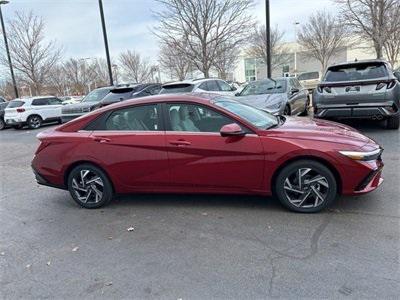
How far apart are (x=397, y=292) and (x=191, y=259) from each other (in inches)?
67.6

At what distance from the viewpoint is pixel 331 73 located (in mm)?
8188

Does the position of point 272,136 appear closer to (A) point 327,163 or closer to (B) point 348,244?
(A) point 327,163

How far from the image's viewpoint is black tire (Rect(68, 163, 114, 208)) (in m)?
4.77

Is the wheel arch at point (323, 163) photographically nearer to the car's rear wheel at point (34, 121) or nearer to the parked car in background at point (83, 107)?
the parked car in background at point (83, 107)

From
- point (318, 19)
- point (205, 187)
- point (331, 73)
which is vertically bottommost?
point (205, 187)

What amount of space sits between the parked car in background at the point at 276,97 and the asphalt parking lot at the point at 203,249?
13.4 feet

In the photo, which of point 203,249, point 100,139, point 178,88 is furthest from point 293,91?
point 203,249

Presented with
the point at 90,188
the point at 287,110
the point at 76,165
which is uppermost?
the point at 287,110

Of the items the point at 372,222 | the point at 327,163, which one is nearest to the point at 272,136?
the point at 327,163

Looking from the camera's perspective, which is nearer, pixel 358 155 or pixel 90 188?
pixel 358 155

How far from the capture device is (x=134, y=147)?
14.9 feet

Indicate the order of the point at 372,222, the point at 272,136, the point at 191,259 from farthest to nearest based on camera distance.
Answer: the point at 272,136 → the point at 372,222 → the point at 191,259

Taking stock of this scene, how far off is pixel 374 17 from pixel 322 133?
17.5 meters

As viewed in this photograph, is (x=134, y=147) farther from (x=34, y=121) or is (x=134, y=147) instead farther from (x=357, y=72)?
(x=34, y=121)
